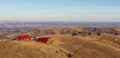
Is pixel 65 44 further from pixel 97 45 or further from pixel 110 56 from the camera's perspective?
pixel 110 56

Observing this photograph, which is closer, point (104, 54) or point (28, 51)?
point (28, 51)

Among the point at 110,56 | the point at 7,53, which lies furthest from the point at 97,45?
the point at 7,53

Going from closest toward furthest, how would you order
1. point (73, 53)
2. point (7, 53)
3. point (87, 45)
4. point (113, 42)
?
point (7, 53), point (73, 53), point (87, 45), point (113, 42)

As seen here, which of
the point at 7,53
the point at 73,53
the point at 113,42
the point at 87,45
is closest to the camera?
the point at 7,53

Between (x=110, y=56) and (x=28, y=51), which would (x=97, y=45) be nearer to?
(x=110, y=56)

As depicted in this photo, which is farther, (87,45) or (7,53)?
(87,45)

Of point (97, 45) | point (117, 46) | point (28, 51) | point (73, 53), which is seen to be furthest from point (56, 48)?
point (117, 46)

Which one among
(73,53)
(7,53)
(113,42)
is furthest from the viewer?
(113,42)

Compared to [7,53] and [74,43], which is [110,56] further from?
[7,53]
